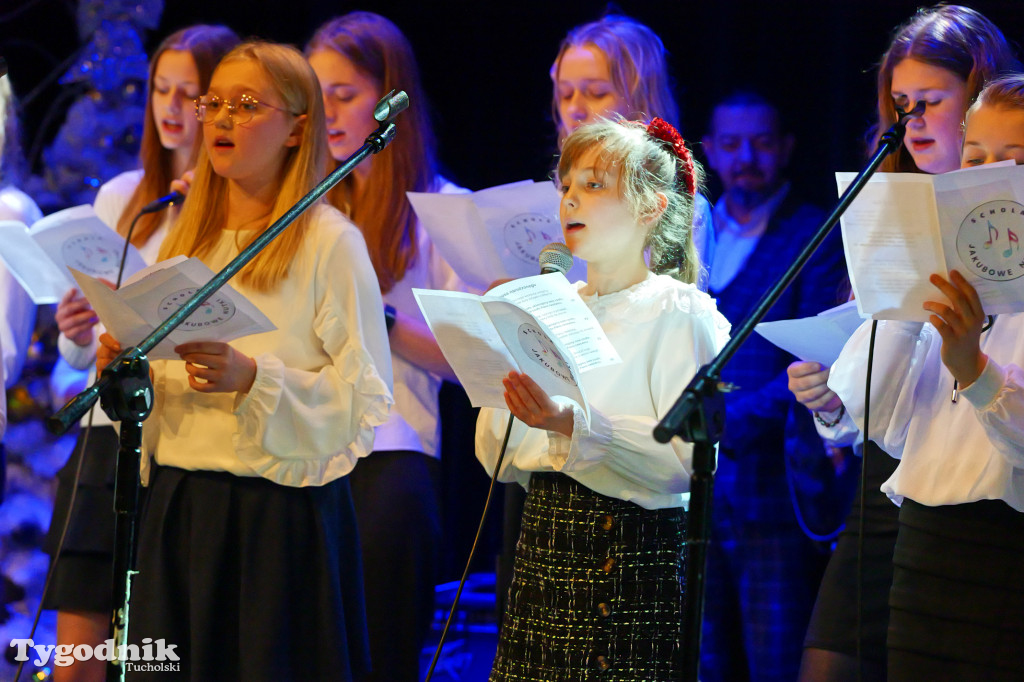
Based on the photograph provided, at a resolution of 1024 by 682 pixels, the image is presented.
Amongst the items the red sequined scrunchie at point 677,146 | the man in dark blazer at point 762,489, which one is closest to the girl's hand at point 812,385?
the red sequined scrunchie at point 677,146

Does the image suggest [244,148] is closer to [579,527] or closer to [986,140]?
[579,527]

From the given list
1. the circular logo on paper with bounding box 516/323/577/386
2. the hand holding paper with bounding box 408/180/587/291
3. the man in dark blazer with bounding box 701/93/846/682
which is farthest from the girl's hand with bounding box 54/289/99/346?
the man in dark blazer with bounding box 701/93/846/682

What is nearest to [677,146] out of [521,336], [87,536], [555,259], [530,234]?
[555,259]

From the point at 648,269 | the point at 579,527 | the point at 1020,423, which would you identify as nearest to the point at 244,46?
the point at 648,269

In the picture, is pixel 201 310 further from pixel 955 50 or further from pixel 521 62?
pixel 521 62

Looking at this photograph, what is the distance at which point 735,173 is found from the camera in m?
3.38

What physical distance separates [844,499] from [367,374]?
161 centimetres

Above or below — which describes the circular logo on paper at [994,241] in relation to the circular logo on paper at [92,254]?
below

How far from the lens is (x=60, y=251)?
9.19 ft

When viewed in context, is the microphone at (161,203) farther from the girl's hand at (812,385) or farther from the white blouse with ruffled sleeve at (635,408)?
the girl's hand at (812,385)

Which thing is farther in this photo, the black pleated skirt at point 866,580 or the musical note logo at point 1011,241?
the black pleated skirt at point 866,580

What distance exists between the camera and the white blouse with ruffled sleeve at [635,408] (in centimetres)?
195

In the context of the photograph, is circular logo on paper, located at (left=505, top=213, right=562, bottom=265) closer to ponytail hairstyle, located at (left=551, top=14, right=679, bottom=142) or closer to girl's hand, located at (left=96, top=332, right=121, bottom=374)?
ponytail hairstyle, located at (left=551, top=14, right=679, bottom=142)

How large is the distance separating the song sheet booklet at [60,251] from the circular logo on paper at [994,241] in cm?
198
